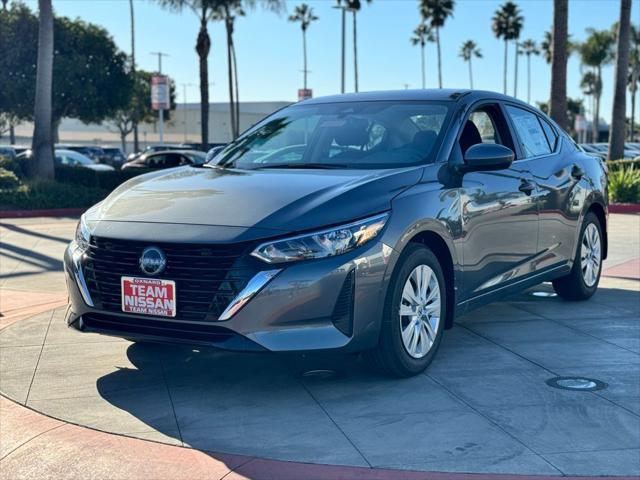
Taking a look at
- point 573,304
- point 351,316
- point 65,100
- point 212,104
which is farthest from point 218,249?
point 212,104

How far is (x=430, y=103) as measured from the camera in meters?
5.82

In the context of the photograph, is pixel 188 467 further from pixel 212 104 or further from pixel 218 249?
pixel 212 104

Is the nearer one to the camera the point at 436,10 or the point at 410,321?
the point at 410,321

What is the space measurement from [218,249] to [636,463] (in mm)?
2207

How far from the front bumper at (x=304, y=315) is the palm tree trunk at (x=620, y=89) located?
20.4 meters

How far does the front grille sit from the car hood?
17 cm

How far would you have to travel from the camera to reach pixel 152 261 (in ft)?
14.6

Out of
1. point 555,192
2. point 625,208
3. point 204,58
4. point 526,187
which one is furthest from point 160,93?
point 526,187

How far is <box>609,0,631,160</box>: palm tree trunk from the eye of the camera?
2272cm

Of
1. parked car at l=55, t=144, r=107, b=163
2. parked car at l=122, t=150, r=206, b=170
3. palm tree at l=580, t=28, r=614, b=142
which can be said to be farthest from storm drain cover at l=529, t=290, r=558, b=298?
palm tree at l=580, t=28, r=614, b=142

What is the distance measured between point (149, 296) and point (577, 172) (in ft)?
13.2

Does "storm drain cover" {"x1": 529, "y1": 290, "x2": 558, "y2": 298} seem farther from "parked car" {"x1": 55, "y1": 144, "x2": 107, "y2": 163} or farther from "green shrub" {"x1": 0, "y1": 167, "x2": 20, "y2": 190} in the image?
"parked car" {"x1": 55, "y1": 144, "x2": 107, "y2": 163}

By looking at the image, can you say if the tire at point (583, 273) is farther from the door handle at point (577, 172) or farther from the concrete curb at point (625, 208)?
the concrete curb at point (625, 208)

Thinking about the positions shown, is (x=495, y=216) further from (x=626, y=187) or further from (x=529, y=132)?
(x=626, y=187)
